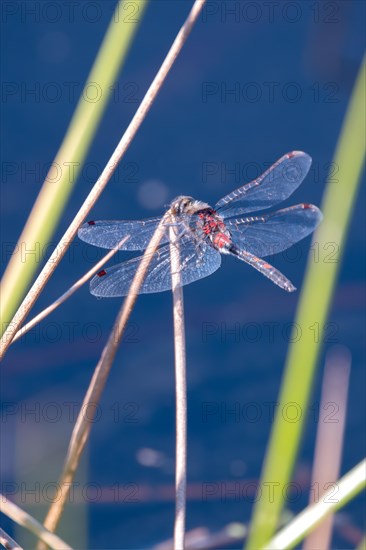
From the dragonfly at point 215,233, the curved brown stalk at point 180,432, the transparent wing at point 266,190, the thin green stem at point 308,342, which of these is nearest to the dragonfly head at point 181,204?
the dragonfly at point 215,233

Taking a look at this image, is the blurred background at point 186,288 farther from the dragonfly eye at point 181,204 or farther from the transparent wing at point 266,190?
the dragonfly eye at point 181,204

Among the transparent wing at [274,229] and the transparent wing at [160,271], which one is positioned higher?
the transparent wing at [274,229]

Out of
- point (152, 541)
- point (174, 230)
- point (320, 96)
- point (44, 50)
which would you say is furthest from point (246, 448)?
point (44, 50)

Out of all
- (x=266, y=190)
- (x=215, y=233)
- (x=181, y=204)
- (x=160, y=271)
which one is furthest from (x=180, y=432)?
(x=266, y=190)

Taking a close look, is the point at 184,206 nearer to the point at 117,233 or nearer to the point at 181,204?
the point at 181,204

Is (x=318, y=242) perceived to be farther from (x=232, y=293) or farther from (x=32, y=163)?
(x=32, y=163)
